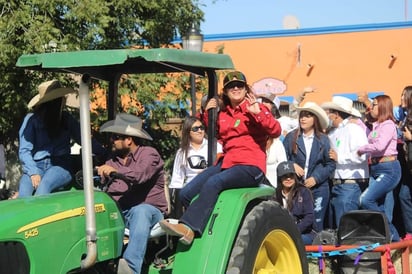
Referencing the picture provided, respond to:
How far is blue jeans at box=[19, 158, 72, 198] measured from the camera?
5098 millimetres

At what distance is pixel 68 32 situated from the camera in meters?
11.3

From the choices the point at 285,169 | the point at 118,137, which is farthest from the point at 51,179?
the point at 285,169

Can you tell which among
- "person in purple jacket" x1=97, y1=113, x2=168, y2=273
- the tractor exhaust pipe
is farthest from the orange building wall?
the tractor exhaust pipe

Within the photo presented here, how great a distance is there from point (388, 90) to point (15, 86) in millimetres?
12265

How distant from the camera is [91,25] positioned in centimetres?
1107

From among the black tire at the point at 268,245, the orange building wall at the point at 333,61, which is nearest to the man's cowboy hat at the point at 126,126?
the black tire at the point at 268,245

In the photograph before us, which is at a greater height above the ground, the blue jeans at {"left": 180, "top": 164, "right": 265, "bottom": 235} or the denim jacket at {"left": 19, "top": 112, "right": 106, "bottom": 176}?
the denim jacket at {"left": 19, "top": 112, "right": 106, "bottom": 176}

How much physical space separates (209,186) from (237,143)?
48cm

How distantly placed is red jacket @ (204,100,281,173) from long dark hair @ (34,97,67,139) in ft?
4.46

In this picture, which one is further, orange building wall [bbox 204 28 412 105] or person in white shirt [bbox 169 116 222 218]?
orange building wall [bbox 204 28 412 105]

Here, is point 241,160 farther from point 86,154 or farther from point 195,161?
point 195,161

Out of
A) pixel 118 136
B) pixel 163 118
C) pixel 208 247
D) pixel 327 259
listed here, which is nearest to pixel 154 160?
pixel 118 136

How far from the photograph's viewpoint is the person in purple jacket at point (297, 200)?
6.90 metres

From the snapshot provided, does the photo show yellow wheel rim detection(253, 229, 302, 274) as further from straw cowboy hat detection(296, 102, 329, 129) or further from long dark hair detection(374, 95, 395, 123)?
long dark hair detection(374, 95, 395, 123)
